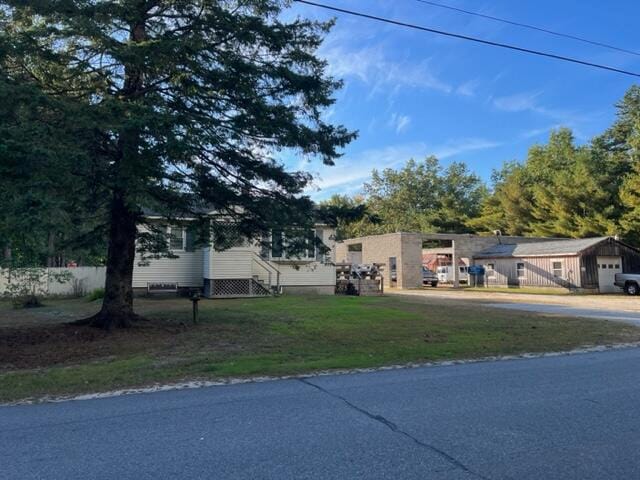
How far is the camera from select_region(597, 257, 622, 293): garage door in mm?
32656

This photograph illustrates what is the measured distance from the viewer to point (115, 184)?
371 inches

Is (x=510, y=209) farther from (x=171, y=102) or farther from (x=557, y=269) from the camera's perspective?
(x=171, y=102)

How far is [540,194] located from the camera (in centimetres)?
4519

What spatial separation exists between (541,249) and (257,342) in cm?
2963

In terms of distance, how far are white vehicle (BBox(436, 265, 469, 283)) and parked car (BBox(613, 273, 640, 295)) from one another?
11424 mm

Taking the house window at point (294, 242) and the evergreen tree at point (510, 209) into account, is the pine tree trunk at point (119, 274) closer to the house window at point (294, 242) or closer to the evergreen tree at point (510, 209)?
the house window at point (294, 242)

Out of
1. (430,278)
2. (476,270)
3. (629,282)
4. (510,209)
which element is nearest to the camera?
(629,282)

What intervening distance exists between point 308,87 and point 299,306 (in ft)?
27.4

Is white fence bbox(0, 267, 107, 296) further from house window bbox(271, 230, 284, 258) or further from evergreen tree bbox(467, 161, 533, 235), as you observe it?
evergreen tree bbox(467, 161, 533, 235)

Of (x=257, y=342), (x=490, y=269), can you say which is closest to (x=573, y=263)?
(x=490, y=269)

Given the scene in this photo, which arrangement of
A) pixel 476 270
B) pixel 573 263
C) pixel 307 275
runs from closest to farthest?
pixel 307 275, pixel 573 263, pixel 476 270

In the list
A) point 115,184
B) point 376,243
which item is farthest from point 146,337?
point 376,243

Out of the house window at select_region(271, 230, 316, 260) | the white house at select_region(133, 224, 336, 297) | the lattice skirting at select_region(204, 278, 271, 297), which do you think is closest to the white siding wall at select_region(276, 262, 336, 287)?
the white house at select_region(133, 224, 336, 297)

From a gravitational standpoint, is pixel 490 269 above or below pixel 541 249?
below
